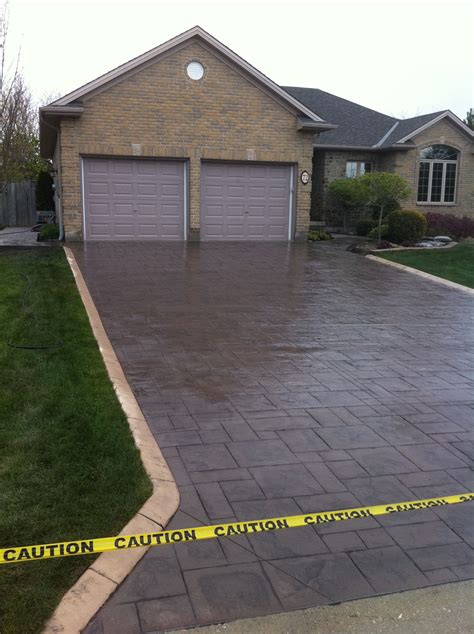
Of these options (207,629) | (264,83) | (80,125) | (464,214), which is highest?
(264,83)

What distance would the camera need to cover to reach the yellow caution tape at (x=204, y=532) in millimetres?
3389

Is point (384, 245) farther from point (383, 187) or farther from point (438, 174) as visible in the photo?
point (438, 174)

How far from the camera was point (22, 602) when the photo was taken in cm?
303

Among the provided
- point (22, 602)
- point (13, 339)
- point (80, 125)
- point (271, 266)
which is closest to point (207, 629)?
point (22, 602)

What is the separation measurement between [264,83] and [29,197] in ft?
53.0

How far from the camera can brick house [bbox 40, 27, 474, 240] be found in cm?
1891

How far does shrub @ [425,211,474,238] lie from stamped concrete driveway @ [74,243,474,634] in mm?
13393

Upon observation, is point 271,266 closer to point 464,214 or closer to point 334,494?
point 334,494

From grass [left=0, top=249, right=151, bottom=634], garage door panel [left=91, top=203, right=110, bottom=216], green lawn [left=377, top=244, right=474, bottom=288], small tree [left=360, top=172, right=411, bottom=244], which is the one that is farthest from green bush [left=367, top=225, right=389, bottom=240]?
grass [left=0, top=249, right=151, bottom=634]

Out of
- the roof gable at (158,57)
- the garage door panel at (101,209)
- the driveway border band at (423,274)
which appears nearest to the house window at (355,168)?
the roof gable at (158,57)

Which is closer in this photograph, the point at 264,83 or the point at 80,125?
the point at 80,125

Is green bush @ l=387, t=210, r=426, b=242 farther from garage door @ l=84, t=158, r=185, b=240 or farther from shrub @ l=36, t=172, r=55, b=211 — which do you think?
shrub @ l=36, t=172, r=55, b=211

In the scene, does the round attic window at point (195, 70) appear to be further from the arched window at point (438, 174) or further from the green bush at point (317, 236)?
the arched window at point (438, 174)

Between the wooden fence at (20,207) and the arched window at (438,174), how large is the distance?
18764 mm
